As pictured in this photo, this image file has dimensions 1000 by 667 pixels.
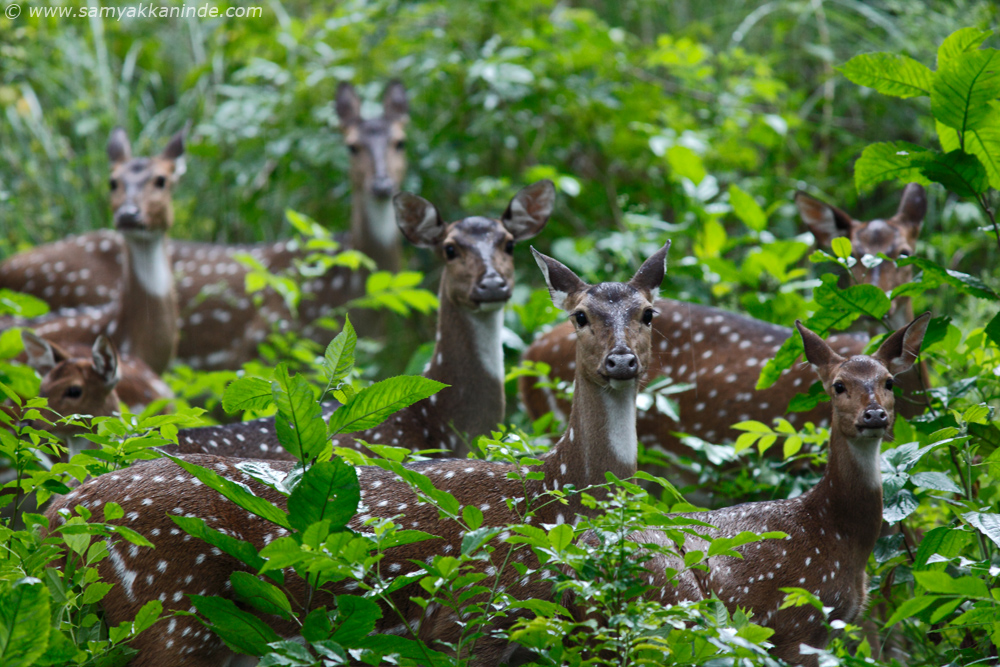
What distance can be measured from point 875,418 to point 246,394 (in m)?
2.10

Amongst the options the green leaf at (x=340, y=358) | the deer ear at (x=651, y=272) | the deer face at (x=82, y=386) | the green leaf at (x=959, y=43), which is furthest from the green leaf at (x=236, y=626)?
the green leaf at (x=959, y=43)

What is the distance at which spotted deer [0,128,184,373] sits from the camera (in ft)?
21.1

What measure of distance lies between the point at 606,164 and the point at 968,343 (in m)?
4.68

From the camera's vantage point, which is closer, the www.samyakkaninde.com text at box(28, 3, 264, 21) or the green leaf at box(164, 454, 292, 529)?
the green leaf at box(164, 454, 292, 529)

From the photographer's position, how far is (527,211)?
521cm

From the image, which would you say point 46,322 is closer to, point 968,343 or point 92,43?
point 92,43

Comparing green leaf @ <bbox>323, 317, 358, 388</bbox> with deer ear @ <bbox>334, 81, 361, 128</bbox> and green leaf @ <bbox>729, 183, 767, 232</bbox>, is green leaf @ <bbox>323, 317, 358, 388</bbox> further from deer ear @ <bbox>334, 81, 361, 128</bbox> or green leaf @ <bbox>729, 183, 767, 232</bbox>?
deer ear @ <bbox>334, 81, 361, 128</bbox>

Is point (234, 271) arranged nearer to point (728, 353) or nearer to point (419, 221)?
point (419, 221)

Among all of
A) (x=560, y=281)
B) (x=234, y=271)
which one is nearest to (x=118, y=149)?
(x=234, y=271)

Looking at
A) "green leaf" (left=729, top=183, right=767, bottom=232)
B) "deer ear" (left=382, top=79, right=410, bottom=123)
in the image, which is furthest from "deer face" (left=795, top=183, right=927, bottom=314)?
"deer ear" (left=382, top=79, right=410, bottom=123)

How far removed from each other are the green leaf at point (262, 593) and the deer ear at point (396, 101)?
17.6 ft

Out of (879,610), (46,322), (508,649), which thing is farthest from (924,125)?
(46,322)

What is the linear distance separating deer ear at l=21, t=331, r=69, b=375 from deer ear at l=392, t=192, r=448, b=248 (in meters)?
1.84

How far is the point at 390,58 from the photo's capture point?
29.3ft
